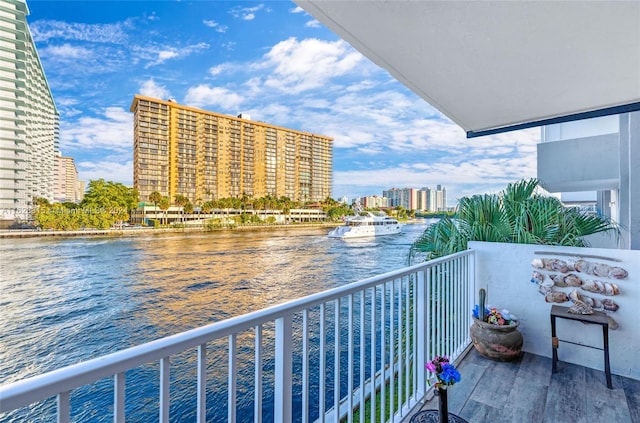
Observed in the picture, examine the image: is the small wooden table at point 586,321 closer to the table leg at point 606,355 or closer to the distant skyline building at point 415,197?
the table leg at point 606,355

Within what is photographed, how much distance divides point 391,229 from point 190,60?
1161 inches

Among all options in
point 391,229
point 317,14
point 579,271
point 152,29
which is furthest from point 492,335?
point 152,29

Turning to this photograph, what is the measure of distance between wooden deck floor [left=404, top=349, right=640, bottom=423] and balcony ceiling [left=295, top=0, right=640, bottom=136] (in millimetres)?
1938

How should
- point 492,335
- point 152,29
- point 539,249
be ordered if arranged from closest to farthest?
point 492,335 < point 539,249 < point 152,29

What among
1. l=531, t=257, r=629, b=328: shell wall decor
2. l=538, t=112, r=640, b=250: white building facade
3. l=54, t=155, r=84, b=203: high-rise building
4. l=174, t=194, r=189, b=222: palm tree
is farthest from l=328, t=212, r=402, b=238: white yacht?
l=531, t=257, r=629, b=328: shell wall decor

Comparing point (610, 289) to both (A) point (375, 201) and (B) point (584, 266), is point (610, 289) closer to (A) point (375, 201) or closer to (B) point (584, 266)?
(B) point (584, 266)

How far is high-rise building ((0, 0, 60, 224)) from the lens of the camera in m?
19.6

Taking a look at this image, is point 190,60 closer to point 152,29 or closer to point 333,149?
point 152,29

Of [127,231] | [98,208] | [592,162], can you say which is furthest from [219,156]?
[592,162]

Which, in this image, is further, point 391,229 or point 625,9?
point 391,229

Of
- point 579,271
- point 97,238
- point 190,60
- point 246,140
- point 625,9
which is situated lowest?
point 97,238

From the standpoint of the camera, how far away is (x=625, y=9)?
4.39ft

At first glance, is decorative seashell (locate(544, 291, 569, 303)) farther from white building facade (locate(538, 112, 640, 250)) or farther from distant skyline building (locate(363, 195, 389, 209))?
distant skyline building (locate(363, 195, 389, 209))

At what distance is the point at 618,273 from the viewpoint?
7.14 ft
